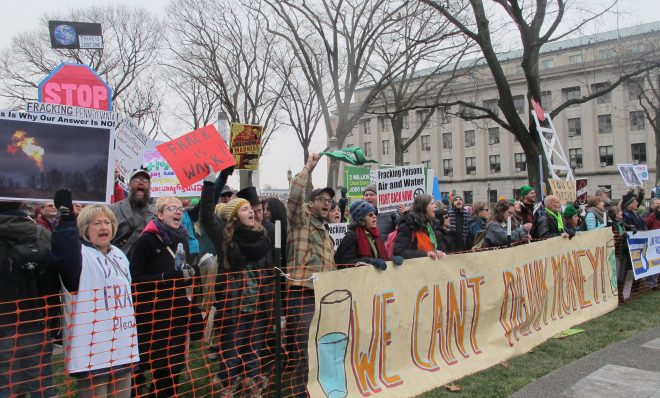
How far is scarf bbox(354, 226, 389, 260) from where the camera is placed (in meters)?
4.95

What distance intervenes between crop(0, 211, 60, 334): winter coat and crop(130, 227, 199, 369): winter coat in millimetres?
619

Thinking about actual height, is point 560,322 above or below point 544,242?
below

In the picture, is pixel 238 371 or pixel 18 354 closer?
pixel 18 354

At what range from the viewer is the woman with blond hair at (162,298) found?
395 cm

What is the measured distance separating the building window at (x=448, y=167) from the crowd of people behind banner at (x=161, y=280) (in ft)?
223

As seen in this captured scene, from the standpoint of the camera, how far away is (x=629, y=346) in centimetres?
611

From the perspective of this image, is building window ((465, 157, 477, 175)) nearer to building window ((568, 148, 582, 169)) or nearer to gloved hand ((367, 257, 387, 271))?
building window ((568, 148, 582, 169))

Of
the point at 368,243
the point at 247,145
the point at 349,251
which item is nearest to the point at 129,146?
the point at 247,145

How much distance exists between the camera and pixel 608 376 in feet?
16.8

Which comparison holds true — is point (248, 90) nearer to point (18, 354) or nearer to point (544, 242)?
point (544, 242)

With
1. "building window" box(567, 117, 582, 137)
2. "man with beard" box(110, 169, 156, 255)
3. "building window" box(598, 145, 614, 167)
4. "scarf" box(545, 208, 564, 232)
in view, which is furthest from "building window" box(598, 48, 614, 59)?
"man with beard" box(110, 169, 156, 255)

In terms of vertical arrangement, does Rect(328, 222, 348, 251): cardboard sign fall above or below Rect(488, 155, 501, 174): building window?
below

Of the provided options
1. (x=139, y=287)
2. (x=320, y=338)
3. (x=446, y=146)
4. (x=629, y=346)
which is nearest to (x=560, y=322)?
(x=629, y=346)

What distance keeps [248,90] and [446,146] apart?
5052cm
